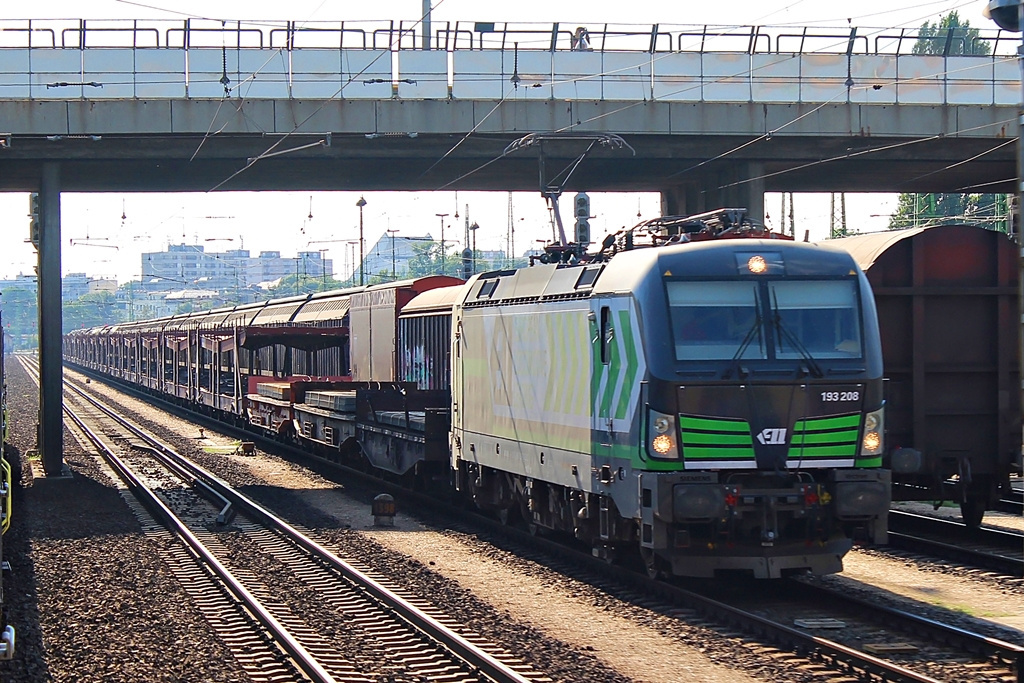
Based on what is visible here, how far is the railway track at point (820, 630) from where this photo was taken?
9.20 meters

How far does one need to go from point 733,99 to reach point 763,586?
14284 mm

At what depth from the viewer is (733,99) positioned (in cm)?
2477

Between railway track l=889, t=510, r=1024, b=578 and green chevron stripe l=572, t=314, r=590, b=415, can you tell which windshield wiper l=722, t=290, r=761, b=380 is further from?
railway track l=889, t=510, r=1024, b=578

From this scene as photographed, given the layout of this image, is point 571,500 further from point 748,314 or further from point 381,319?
point 381,319

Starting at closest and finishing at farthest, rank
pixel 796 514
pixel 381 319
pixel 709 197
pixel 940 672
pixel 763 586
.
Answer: pixel 940 672 → pixel 796 514 → pixel 763 586 → pixel 381 319 → pixel 709 197

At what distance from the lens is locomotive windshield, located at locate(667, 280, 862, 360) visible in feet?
38.0

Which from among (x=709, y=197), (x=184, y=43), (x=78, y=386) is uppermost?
(x=184, y=43)

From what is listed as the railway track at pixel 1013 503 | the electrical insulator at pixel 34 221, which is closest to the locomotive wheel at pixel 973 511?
the railway track at pixel 1013 503

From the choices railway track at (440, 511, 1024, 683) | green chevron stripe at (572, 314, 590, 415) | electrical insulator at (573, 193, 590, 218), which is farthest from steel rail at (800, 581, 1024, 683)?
electrical insulator at (573, 193, 590, 218)

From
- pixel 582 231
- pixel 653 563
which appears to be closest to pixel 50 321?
pixel 582 231

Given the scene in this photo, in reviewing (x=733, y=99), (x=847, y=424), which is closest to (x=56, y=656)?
(x=847, y=424)

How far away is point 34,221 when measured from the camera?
30.5m

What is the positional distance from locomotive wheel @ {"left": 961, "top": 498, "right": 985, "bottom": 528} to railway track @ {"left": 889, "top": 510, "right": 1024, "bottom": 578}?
10 cm

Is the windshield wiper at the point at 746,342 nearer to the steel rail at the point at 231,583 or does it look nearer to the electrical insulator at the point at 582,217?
the steel rail at the point at 231,583
